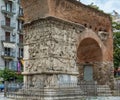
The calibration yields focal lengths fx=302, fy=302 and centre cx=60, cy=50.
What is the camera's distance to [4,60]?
32719mm

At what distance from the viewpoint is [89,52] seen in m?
17.6

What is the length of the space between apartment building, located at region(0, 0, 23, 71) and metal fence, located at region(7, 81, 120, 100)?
17.4 m

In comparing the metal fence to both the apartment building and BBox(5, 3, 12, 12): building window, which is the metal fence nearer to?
the apartment building

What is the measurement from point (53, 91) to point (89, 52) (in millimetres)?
5413

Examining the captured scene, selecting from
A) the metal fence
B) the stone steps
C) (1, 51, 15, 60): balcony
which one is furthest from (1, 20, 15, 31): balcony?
the stone steps

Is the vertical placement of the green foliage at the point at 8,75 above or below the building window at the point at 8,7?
below

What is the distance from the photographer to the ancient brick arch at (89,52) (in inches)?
676

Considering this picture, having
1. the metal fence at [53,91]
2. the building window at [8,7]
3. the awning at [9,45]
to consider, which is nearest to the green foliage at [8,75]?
the awning at [9,45]

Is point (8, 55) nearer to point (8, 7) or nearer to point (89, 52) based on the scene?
point (8, 7)

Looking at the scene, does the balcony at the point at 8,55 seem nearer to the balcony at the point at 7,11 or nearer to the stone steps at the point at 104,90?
the balcony at the point at 7,11

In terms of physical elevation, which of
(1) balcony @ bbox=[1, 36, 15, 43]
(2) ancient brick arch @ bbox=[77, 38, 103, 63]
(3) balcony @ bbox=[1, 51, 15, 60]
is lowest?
(2) ancient brick arch @ bbox=[77, 38, 103, 63]

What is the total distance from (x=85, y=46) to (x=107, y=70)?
75.2 inches

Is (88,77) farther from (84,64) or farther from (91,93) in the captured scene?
(91,93)

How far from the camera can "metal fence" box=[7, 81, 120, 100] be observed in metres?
12.8
